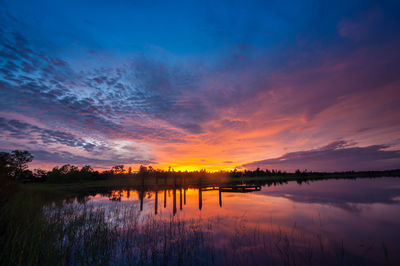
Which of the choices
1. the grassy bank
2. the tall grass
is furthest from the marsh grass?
the grassy bank

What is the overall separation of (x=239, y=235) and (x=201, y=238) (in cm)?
254

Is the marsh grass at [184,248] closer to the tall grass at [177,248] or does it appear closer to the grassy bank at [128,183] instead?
the tall grass at [177,248]

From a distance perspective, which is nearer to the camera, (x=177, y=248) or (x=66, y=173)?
(x=177, y=248)

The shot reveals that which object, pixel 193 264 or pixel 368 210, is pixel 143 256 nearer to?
pixel 193 264

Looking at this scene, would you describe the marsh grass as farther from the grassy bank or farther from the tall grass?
the grassy bank

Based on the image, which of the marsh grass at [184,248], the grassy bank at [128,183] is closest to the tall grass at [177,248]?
the marsh grass at [184,248]

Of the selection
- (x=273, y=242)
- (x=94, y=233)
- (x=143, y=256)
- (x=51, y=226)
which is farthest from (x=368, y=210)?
(x=51, y=226)

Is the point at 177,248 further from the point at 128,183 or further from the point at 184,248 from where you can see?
the point at 128,183

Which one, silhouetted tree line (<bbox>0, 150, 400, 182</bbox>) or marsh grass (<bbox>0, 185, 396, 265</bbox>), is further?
silhouetted tree line (<bbox>0, 150, 400, 182</bbox>)

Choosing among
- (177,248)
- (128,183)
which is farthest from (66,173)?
(177,248)

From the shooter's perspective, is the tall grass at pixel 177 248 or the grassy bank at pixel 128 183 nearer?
the tall grass at pixel 177 248

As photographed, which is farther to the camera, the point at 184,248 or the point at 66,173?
the point at 66,173

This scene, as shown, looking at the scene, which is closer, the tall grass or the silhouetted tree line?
the tall grass

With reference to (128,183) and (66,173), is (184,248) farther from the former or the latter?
(66,173)
